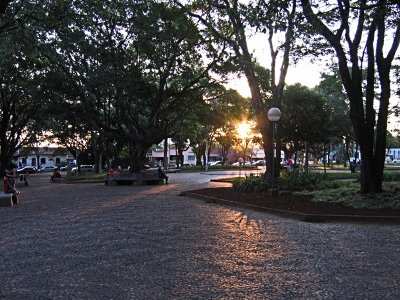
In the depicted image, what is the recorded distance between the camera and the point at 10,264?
650 centimetres

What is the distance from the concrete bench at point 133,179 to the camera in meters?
27.2

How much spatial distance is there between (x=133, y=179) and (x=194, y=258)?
21082 mm

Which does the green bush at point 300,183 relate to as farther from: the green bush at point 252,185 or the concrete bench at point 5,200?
the concrete bench at point 5,200

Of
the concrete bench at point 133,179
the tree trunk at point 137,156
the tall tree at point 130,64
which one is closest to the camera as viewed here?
the tall tree at point 130,64

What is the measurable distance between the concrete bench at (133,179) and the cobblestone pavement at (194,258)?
51.4ft

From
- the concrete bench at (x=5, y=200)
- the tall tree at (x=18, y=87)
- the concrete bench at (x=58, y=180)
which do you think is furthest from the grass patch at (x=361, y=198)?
the concrete bench at (x=58, y=180)

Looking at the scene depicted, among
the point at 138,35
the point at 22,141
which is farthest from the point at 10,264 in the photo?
the point at 22,141

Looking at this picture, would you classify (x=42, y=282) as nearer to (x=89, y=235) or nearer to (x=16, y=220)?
(x=89, y=235)

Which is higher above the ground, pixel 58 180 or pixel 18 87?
pixel 18 87

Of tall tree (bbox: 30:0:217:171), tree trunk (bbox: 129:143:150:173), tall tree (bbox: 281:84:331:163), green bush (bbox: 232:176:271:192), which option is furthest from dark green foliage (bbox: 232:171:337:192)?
tall tree (bbox: 281:84:331:163)

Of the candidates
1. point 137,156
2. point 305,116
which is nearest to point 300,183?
point 137,156

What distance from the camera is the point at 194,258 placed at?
22.2 ft

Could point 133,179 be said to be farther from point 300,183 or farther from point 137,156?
point 300,183

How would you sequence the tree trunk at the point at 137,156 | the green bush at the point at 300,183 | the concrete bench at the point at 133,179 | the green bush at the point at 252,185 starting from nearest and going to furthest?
1. the green bush at the point at 300,183
2. the green bush at the point at 252,185
3. the concrete bench at the point at 133,179
4. the tree trunk at the point at 137,156
